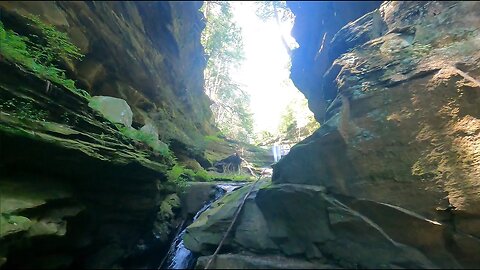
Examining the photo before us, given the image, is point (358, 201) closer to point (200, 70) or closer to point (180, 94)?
point (180, 94)

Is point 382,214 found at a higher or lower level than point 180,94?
lower

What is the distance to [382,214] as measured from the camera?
15.5 feet

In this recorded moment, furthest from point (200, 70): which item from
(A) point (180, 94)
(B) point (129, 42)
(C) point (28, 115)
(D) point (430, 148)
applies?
(D) point (430, 148)

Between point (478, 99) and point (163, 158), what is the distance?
736cm

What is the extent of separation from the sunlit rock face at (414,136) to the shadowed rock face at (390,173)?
16mm

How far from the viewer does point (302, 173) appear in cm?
574

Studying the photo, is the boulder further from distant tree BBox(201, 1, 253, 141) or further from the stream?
distant tree BBox(201, 1, 253, 141)

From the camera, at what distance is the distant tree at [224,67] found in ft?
88.4

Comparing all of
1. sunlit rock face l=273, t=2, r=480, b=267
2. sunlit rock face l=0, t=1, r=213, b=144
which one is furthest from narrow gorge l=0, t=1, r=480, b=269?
sunlit rock face l=0, t=1, r=213, b=144

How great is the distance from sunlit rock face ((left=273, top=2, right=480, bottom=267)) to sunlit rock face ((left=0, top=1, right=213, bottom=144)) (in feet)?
26.4

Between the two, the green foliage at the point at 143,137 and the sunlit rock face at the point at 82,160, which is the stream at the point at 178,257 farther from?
the green foliage at the point at 143,137

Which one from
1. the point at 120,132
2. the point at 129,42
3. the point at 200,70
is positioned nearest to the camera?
the point at 120,132

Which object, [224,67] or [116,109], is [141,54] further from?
[224,67]

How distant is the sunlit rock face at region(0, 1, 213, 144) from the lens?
9633 mm
